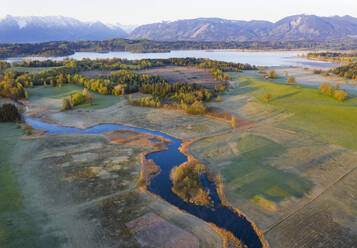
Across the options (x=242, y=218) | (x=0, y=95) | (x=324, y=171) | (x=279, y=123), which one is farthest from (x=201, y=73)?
(x=242, y=218)

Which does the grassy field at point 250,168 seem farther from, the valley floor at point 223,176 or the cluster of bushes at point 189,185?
the cluster of bushes at point 189,185

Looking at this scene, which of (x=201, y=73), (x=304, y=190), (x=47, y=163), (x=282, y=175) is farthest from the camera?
(x=201, y=73)

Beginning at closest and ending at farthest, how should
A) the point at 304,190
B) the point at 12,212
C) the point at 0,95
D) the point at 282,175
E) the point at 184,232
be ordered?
the point at 184,232 → the point at 12,212 → the point at 304,190 → the point at 282,175 → the point at 0,95

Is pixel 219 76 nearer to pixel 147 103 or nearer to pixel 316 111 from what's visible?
pixel 147 103

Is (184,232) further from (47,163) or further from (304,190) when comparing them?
(47,163)

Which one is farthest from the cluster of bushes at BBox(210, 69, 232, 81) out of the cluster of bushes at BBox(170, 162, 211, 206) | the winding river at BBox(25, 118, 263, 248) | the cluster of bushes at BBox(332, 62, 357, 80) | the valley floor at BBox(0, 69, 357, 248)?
the cluster of bushes at BBox(170, 162, 211, 206)

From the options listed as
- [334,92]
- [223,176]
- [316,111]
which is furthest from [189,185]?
[334,92]

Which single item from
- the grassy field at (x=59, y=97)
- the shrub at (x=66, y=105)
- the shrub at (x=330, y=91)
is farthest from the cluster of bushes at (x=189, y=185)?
the shrub at (x=330, y=91)
